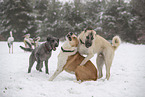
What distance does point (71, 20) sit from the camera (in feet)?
104

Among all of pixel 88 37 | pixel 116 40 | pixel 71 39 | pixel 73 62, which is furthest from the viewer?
pixel 116 40

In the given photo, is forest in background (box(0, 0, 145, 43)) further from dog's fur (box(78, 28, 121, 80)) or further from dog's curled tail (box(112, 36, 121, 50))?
dog's fur (box(78, 28, 121, 80))

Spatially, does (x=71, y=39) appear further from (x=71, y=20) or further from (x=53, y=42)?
(x=71, y=20)

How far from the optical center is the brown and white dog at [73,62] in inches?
152

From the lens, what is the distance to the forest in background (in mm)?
28047

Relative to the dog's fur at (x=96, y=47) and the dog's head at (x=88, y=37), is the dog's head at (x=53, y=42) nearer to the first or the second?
the dog's fur at (x=96, y=47)

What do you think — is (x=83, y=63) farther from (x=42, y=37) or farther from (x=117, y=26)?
(x=42, y=37)

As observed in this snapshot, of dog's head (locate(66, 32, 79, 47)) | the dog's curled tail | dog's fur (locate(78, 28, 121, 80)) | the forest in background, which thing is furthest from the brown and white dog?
the forest in background

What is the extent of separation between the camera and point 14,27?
1130 inches

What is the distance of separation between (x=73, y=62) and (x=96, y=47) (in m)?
0.90

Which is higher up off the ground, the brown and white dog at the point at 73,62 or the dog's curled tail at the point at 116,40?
the dog's curled tail at the point at 116,40

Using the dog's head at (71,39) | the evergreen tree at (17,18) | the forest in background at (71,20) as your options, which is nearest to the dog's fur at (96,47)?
the dog's head at (71,39)

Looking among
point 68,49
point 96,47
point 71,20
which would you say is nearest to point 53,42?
point 68,49

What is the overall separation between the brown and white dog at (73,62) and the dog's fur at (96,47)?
0.18 m
